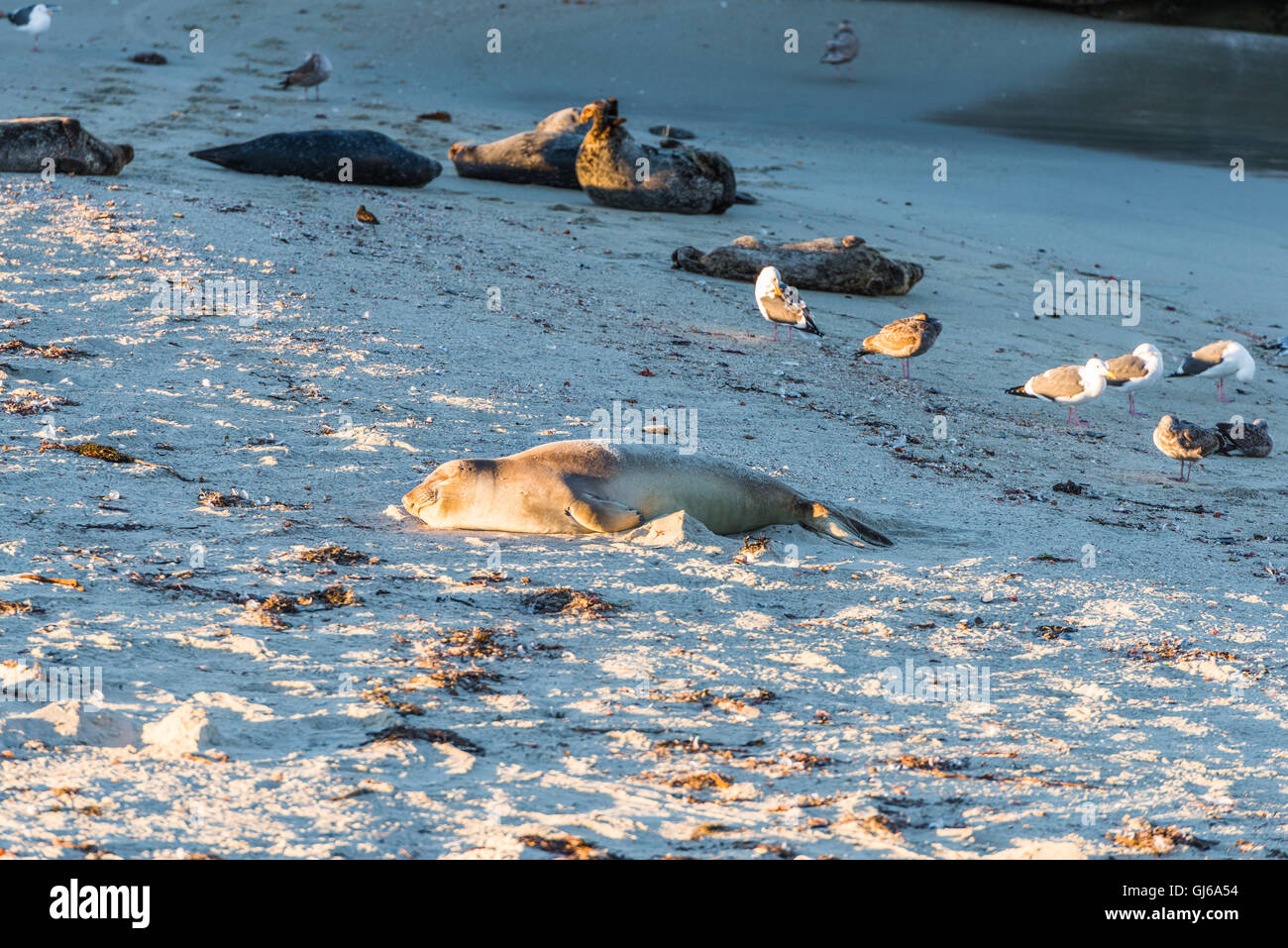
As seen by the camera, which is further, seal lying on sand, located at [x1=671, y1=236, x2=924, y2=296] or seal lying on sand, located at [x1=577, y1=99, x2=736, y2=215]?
seal lying on sand, located at [x1=577, y1=99, x2=736, y2=215]

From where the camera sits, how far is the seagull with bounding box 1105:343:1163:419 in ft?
24.0

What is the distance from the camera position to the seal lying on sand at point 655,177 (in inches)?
439

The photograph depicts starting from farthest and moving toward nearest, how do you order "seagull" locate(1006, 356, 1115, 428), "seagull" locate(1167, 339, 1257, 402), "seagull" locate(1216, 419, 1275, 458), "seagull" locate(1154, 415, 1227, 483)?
"seagull" locate(1167, 339, 1257, 402), "seagull" locate(1006, 356, 1115, 428), "seagull" locate(1216, 419, 1275, 458), "seagull" locate(1154, 415, 1227, 483)

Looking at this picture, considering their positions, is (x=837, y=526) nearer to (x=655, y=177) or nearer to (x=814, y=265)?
(x=814, y=265)

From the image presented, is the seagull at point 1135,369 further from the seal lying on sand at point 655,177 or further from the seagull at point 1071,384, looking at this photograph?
the seal lying on sand at point 655,177

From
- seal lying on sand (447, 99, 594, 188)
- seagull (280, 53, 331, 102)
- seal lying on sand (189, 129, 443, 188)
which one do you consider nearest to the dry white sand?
seal lying on sand (189, 129, 443, 188)

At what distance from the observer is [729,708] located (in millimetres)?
3244

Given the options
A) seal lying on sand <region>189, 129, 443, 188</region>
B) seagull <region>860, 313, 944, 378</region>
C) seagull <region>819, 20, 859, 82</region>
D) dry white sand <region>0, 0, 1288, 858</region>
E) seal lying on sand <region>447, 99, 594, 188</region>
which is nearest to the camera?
dry white sand <region>0, 0, 1288, 858</region>

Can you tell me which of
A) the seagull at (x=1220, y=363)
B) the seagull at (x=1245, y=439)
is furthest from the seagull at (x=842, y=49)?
the seagull at (x=1245, y=439)

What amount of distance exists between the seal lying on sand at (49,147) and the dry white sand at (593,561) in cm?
22

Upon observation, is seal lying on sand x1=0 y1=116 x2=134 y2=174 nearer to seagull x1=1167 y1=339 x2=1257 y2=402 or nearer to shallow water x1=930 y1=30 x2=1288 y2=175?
seagull x1=1167 y1=339 x2=1257 y2=402

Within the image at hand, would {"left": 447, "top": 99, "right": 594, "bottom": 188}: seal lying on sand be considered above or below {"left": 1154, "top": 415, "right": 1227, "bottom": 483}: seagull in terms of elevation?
above

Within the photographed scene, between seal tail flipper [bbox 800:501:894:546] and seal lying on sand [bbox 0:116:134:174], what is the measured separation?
7.16 m

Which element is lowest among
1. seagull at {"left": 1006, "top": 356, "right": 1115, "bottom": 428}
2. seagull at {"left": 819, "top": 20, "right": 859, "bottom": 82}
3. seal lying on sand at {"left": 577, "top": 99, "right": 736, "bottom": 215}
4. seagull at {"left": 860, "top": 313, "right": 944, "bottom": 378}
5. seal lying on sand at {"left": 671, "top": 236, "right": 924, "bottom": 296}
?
seagull at {"left": 1006, "top": 356, "right": 1115, "bottom": 428}
